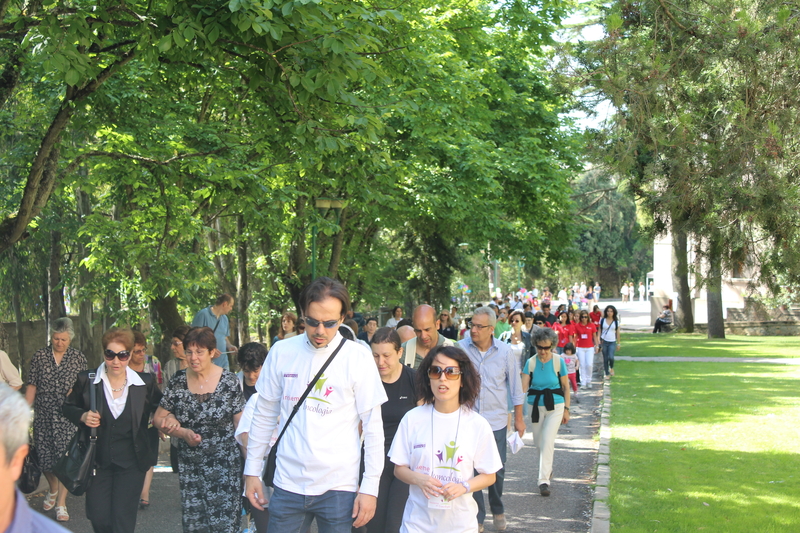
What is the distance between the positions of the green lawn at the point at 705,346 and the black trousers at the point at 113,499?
2356 cm

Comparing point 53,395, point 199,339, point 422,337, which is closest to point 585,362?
point 422,337

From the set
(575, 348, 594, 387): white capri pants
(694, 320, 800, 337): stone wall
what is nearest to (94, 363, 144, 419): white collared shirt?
(575, 348, 594, 387): white capri pants

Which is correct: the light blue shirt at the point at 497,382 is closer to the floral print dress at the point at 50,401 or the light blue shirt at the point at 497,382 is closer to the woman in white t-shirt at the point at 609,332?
the floral print dress at the point at 50,401

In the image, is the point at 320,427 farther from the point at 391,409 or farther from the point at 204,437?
the point at 204,437

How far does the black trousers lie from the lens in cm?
553

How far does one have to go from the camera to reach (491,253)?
27188 millimetres

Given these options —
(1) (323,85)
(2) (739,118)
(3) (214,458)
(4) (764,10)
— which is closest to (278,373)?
(3) (214,458)

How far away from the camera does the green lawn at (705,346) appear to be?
89.6 feet

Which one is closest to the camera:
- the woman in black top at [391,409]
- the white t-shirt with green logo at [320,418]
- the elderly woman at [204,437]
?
the white t-shirt with green logo at [320,418]

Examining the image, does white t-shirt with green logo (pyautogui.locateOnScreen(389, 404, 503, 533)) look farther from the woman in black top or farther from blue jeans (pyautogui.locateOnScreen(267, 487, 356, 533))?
the woman in black top

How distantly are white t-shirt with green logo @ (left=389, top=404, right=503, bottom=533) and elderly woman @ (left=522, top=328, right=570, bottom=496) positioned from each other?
14.4 feet

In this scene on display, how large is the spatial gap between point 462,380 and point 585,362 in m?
14.4

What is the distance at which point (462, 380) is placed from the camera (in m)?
4.62

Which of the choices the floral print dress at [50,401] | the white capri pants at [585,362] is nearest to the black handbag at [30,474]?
the floral print dress at [50,401]
